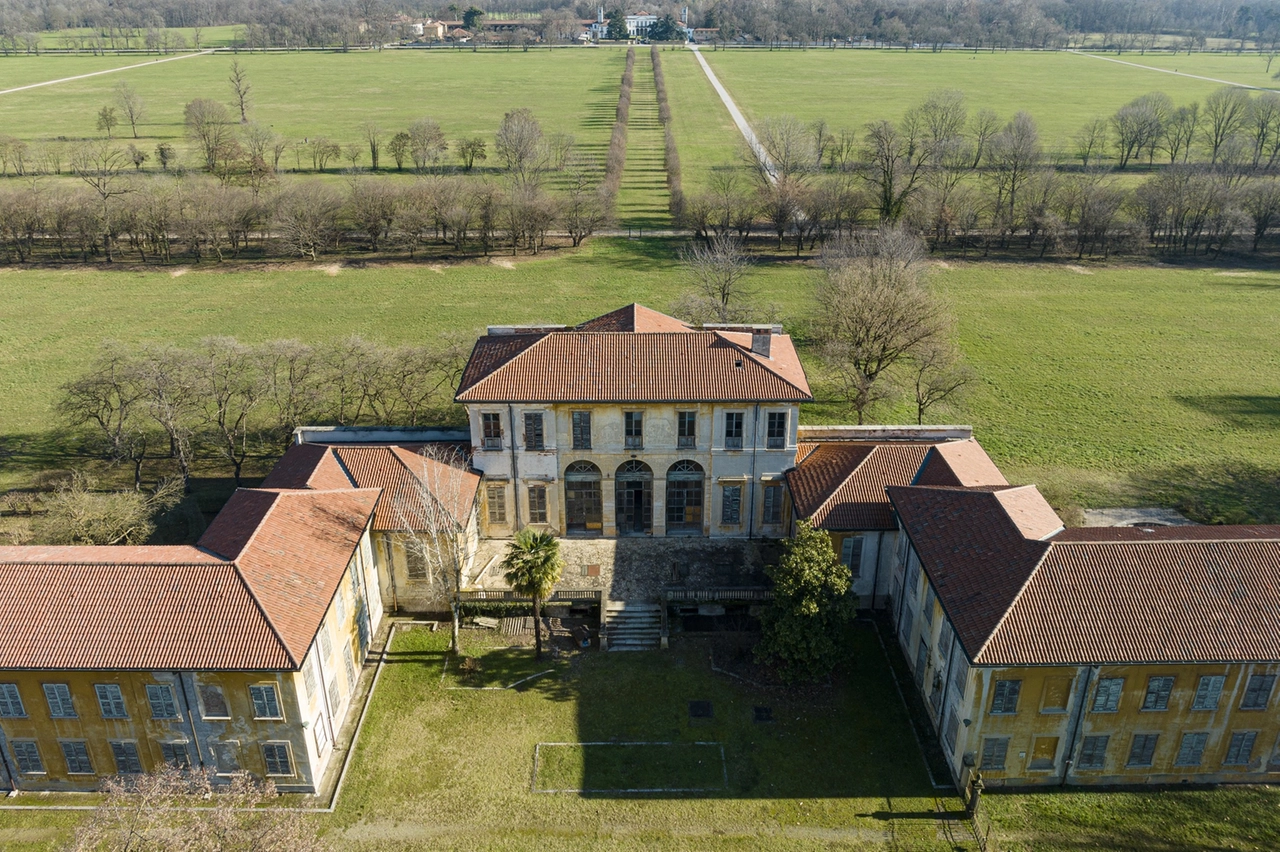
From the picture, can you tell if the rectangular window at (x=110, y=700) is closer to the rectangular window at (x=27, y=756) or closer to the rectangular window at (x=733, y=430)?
the rectangular window at (x=27, y=756)

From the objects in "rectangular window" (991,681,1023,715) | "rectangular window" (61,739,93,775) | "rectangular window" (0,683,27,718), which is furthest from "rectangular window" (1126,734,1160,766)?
"rectangular window" (0,683,27,718)

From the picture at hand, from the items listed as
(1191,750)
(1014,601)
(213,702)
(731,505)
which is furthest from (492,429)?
(1191,750)

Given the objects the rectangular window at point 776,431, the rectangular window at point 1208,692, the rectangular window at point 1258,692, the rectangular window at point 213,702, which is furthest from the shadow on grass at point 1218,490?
the rectangular window at point 213,702

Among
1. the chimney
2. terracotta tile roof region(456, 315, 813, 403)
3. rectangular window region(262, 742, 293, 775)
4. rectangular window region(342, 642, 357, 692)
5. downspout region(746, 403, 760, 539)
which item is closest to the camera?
rectangular window region(262, 742, 293, 775)

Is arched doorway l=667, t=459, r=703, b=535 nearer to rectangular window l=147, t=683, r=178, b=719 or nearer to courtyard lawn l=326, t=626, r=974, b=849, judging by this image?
courtyard lawn l=326, t=626, r=974, b=849

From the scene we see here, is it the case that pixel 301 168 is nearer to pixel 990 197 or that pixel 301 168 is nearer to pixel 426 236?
pixel 426 236

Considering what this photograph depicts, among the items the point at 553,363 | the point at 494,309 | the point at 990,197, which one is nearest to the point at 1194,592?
the point at 553,363

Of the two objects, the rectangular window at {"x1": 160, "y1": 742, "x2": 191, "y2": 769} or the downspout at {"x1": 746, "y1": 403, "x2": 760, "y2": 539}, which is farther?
the downspout at {"x1": 746, "y1": 403, "x2": 760, "y2": 539}
